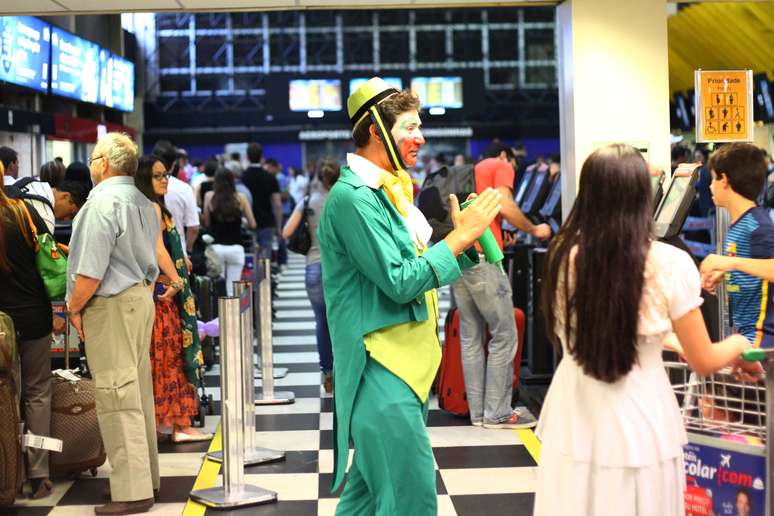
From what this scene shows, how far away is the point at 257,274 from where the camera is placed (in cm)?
719

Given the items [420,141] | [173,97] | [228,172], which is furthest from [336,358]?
[173,97]

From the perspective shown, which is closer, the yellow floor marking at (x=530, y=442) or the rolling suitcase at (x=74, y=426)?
the rolling suitcase at (x=74, y=426)

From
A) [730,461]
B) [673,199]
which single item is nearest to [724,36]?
[673,199]

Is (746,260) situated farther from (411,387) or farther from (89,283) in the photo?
(89,283)

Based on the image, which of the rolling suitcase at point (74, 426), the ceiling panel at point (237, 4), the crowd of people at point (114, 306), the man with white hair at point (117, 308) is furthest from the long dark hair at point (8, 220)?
the ceiling panel at point (237, 4)

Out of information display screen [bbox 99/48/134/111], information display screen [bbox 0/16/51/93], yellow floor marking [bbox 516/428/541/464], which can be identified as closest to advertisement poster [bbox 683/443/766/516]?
yellow floor marking [bbox 516/428/541/464]

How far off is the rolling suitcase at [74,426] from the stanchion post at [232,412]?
0.71m

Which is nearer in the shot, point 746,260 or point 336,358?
point 336,358

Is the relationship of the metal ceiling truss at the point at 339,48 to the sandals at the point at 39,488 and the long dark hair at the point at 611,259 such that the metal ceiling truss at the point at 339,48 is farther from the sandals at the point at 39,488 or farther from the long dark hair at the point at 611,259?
the long dark hair at the point at 611,259

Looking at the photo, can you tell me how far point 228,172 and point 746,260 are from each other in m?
6.43

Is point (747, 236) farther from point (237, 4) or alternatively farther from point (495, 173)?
point (237, 4)

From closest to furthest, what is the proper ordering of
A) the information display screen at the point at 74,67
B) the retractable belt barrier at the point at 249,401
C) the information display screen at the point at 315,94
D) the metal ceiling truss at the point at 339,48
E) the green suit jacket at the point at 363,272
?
1. the green suit jacket at the point at 363,272
2. the retractable belt barrier at the point at 249,401
3. the information display screen at the point at 74,67
4. the information display screen at the point at 315,94
5. the metal ceiling truss at the point at 339,48

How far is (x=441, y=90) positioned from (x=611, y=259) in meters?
23.7

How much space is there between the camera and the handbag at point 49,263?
15.7ft
